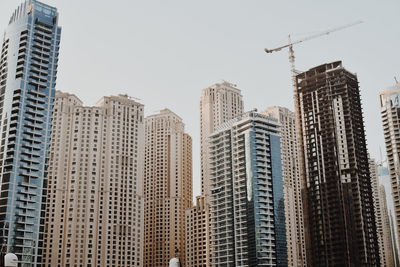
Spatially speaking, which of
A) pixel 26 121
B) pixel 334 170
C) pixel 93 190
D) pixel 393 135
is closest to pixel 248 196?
pixel 334 170

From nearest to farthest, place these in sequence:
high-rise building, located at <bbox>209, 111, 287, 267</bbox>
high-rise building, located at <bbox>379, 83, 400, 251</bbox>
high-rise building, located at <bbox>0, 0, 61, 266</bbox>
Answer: high-rise building, located at <bbox>0, 0, 61, 266</bbox> → high-rise building, located at <bbox>209, 111, 287, 267</bbox> → high-rise building, located at <bbox>379, 83, 400, 251</bbox>

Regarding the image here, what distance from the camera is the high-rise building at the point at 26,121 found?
125812 millimetres

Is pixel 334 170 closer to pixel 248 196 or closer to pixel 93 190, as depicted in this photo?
pixel 248 196

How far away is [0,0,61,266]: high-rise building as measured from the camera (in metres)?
126

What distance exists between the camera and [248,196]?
167 meters

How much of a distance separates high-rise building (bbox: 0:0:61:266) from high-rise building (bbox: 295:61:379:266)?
8576 centimetres

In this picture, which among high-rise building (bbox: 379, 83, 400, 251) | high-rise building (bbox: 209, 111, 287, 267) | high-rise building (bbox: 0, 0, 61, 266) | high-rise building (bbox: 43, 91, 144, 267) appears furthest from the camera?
high-rise building (bbox: 379, 83, 400, 251)

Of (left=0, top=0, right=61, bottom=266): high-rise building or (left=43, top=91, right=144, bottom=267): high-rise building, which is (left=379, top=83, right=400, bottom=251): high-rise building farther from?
(left=0, top=0, right=61, bottom=266): high-rise building

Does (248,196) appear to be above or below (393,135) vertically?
below

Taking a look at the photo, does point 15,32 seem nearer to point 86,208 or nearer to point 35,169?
point 35,169

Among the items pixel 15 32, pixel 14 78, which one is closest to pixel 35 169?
pixel 14 78

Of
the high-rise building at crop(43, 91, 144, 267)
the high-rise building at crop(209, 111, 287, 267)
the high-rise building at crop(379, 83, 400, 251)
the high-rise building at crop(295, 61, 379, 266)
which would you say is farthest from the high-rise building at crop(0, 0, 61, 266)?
the high-rise building at crop(379, 83, 400, 251)

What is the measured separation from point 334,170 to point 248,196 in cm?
2951

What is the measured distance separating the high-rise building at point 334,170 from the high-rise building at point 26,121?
281 feet
